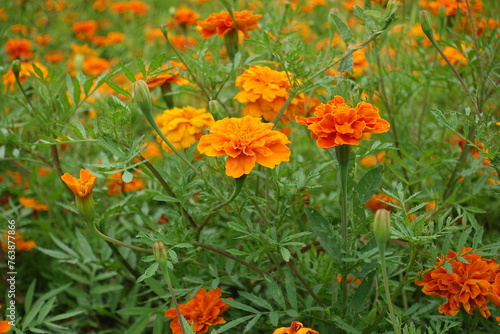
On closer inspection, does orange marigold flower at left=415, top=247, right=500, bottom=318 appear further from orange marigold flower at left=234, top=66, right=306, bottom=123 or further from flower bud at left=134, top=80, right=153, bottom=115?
flower bud at left=134, top=80, right=153, bottom=115

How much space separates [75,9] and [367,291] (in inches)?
127

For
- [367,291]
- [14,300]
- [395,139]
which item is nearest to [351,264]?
[367,291]

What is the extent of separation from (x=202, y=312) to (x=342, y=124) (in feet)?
1.38

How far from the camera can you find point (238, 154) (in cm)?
78

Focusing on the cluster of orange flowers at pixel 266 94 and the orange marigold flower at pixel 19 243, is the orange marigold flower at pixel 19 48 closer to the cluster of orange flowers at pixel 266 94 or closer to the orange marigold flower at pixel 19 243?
the orange marigold flower at pixel 19 243

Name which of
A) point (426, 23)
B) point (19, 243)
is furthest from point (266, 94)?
point (19, 243)

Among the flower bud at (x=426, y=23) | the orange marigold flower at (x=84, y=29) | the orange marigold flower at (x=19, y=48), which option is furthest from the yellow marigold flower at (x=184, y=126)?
the orange marigold flower at (x=84, y=29)

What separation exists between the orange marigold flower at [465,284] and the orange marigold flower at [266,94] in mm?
405

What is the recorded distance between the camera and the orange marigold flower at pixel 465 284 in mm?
833

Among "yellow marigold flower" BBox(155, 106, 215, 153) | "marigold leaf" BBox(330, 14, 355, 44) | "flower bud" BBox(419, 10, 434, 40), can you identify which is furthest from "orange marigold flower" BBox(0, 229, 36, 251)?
"flower bud" BBox(419, 10, 434, 40)

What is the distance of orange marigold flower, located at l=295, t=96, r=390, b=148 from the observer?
756 millimetres

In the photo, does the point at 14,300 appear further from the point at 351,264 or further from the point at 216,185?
the point at 351,264

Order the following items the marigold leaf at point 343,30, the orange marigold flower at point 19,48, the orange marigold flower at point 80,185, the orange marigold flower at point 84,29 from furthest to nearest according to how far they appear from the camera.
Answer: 1. the orange marigold flower at point 84,29
2. the orange marigold flower at point 19,48
3. the marigold leaf at point 343,30
4. the orange marigold flower at point 80,185

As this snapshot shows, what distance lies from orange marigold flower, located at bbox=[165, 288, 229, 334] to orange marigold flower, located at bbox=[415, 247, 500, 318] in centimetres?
36
